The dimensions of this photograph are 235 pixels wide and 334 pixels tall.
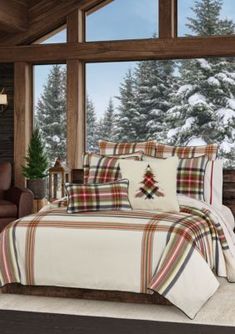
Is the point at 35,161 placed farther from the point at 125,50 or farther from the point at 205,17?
the point at 205,17

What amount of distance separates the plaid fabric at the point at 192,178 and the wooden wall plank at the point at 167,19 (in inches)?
95.4

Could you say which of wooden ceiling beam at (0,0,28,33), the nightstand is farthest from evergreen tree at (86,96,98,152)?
wooden ceiling beam at (0,0,28,33)

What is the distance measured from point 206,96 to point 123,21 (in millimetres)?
1374

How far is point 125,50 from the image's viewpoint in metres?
7.50

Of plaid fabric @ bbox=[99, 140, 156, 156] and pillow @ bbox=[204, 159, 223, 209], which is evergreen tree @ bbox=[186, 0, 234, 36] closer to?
plaid fabric @ bbox=[99, 140, 156, 156]

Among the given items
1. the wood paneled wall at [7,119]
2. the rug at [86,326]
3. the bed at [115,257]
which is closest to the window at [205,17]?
the wood paneled wall at [7,119]

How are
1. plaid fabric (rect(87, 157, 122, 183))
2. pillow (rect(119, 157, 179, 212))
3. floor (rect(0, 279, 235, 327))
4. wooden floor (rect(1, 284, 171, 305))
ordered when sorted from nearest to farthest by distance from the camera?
floor (rect(0, 279, 235, 327)) < wooden floor (rect(1, 284, 171, 305)) < pillow (rect(119, 157, 179, 212)) < plaid fabric (rect(87, 157, 122, 183))

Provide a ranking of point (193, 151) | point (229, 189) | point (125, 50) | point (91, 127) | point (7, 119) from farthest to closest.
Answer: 1. point (7, 119)
2. point (91, 127)
3. point (125, 50)
4. point (229, 189)
5. point (193, 151)

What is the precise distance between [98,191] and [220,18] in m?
3.46

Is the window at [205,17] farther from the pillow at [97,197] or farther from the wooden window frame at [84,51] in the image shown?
the pillow at [97,197]

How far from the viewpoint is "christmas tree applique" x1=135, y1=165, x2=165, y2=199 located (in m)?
4.92

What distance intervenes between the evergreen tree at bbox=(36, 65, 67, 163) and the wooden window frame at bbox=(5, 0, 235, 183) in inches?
7.4

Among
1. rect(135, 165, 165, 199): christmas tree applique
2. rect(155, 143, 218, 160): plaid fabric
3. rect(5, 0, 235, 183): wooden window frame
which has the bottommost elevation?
rect(135, 165, 165, 199): christmas tree applique

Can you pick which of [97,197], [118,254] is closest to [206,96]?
[97,197]
